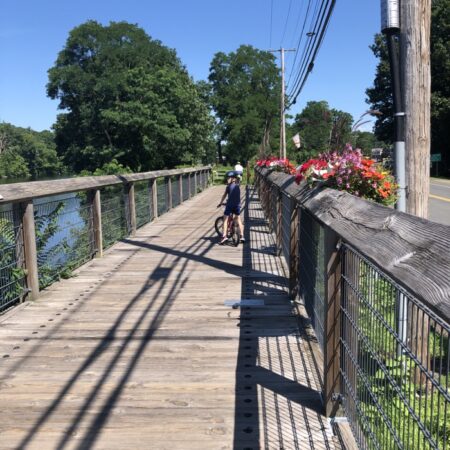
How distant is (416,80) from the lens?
3.91 metres

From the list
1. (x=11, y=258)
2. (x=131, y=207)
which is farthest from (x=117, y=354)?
(x=131, y=207)

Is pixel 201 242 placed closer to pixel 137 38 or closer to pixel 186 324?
pixel 186 324

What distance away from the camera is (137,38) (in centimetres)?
5594

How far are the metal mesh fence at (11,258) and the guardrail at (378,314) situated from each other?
9.86 feet

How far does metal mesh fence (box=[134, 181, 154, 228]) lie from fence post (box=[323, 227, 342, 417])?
28.0ft

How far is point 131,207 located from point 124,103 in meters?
32.0

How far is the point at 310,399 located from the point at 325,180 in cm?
178

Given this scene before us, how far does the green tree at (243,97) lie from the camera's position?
70.4 meters

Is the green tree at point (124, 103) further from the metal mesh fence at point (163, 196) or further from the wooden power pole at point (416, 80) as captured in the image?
the wooden power pole at point (416, 80)

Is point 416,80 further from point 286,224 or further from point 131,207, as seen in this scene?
point 131,207

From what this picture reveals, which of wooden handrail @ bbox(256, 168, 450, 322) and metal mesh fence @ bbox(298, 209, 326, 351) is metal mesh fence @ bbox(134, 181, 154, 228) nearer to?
metal mesh fence @ bbox(298, 209, 326, 351)

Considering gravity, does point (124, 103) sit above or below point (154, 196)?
above

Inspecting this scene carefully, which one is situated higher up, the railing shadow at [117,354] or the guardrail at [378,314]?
the guardrail at [378,314]

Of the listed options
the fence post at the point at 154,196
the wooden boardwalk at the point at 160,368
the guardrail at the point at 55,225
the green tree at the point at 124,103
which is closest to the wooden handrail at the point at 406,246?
the wooden boardwalk at the point at 160,368
